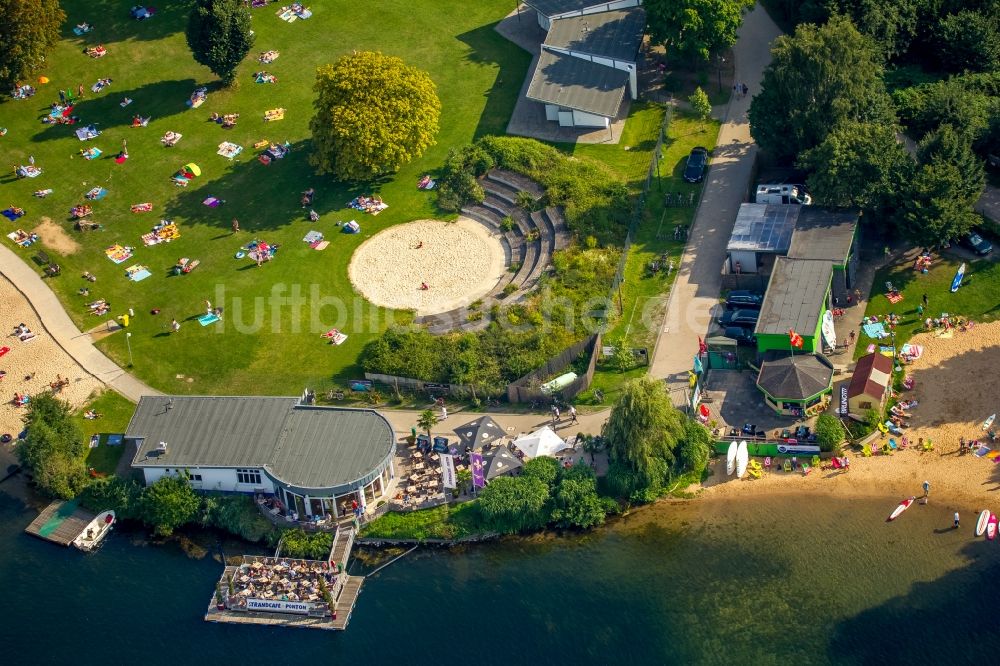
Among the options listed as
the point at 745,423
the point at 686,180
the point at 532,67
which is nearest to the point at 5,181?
the point at 532,67

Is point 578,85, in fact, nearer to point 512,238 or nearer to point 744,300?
point 512,238

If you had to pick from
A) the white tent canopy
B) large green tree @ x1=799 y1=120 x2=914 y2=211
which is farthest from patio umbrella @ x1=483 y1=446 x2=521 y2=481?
large green tree @ x1=799 y1=120 x2=914 y2=211

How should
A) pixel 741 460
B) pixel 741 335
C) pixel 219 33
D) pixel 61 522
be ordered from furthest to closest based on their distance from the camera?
pixel 219 33 < pixel 741 335 < pixel 61 522 < pixel 741 460

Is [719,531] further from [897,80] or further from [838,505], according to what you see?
[897,80]

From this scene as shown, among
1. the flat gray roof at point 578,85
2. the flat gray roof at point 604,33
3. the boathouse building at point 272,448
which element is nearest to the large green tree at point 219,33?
the flat gray roof at point 578,85

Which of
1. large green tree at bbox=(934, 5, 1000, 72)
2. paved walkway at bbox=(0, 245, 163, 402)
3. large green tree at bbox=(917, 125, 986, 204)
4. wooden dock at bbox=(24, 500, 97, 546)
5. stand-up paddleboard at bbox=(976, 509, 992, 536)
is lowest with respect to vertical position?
wooden dock at bbox=(24, 500, 97, 546)

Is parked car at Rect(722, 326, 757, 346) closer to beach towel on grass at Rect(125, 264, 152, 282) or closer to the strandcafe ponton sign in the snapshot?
the strandcafe ponton sign

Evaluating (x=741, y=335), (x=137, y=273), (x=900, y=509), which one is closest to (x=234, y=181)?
(x=137, y=273)
